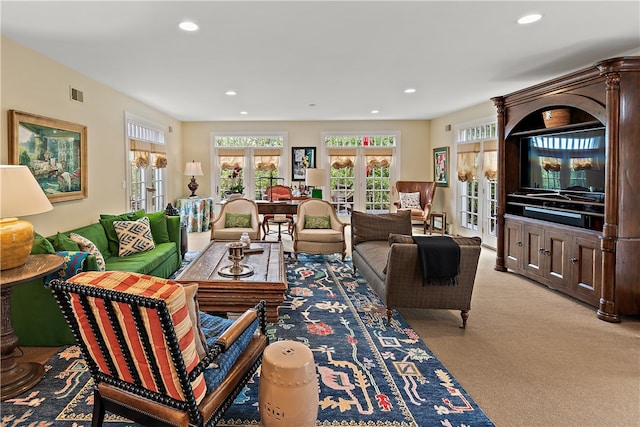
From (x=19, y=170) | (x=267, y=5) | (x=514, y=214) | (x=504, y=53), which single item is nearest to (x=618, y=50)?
(x=504, y=53)

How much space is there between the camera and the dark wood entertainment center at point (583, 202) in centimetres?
349

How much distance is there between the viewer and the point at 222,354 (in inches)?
74.3

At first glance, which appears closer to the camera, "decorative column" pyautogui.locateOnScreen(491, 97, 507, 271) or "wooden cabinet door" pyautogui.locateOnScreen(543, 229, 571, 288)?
"wooden cabinet door" pyautogui.locateOnScreen(543, 229, 571, 288)

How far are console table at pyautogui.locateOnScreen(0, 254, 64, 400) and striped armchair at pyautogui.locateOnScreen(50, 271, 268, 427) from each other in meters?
0.95

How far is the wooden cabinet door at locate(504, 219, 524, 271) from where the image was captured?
489cm

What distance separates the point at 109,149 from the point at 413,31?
424cm

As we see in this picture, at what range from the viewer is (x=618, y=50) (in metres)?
3.90

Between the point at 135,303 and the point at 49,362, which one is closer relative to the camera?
the point at 135,303

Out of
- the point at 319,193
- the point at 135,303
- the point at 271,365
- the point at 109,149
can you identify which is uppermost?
the point at 109,149

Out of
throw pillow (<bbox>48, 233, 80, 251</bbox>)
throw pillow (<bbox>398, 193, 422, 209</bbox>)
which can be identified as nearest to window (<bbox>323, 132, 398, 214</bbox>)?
throw pillow (<bbox>398, 193, 422, 209</bbox>)

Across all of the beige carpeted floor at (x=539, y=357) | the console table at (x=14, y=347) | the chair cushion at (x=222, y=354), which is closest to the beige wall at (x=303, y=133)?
the beige carpeted floor at (x=539, y=357)

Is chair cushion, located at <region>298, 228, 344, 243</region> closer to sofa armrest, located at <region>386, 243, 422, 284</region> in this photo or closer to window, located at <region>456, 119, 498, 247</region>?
sofa armrest, located at <region>386, 243, 422, 284</region>

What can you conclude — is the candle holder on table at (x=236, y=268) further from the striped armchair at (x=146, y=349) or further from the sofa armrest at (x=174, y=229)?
the sofa armrest at (x=174, y=229)

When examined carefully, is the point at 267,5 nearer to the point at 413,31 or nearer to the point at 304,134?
the point at 413,31
